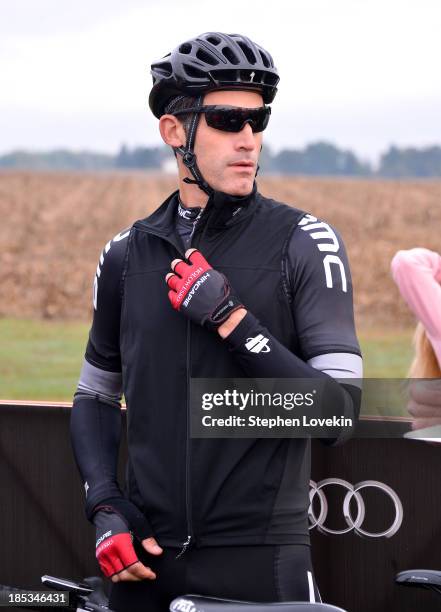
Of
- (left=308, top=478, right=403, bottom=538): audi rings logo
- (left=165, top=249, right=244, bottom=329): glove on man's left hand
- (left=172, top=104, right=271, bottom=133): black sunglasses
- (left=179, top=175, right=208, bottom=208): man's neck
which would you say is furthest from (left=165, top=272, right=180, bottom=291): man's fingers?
(left=308, top=478, right=403, bottom=538): audi rings logo

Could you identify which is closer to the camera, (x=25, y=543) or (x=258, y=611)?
(x=258, y=611)

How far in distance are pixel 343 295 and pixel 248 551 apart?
30.1 inches

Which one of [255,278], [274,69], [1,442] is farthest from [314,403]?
[1,442]

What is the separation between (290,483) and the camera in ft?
10.1

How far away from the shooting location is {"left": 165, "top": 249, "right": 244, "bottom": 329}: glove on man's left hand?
2.96 metres

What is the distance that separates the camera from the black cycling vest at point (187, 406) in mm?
3041

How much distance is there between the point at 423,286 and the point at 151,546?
2.41 m

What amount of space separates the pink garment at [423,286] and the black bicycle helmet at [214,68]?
6.17 ft

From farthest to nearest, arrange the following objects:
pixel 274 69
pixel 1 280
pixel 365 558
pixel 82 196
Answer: pixel 82 196 → pixel 1 280 → pixel 365 558 → pixel 274 69

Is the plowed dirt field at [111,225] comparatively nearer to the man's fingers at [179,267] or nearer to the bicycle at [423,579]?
the bicycle at [423,579]

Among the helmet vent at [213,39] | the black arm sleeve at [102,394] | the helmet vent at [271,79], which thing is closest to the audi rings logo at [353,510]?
the black arm sleeve at [102,394]

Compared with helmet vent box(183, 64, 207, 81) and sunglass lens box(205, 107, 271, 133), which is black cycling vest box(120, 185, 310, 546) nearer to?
sunglass lens box(205, 107, 271, 133)

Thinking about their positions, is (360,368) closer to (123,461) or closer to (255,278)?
(255,278)

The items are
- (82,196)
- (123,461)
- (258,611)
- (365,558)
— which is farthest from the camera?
(82,196)
